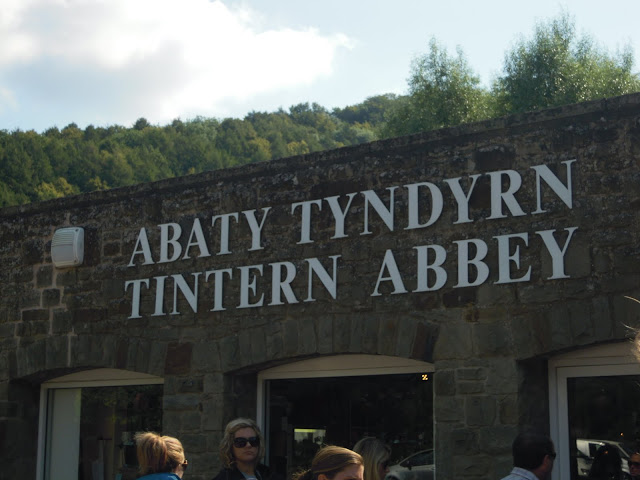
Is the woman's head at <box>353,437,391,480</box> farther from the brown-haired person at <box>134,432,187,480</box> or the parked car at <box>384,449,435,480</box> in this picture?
the parked car at <box>384,449,435,480</box>

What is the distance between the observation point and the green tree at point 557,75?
3178 cm

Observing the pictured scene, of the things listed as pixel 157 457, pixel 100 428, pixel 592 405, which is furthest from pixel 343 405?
pixel 157 457

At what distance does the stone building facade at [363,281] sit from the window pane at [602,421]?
78 mm

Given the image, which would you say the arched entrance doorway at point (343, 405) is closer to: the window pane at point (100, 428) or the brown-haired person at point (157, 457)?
the window pane at point (100, 428)

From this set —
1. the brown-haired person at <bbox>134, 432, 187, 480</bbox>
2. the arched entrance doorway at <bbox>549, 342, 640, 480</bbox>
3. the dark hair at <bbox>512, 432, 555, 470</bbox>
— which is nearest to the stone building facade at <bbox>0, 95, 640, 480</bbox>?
the arched entrance doorway at <bbox>549, 342, 640, 480</bbox>

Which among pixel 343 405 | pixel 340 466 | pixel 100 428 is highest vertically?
pixel 343 405

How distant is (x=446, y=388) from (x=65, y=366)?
4085 millimetres

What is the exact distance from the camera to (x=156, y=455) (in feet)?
16.2

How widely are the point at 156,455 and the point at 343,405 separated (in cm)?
329

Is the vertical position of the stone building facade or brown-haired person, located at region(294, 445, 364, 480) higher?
Result: the stone building facade

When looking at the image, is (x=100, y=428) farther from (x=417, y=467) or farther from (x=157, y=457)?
(x=157, y=457)

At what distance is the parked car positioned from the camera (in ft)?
24.4

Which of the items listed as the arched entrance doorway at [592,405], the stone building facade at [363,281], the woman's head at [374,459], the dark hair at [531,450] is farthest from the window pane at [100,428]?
the dark hair at [531,450]

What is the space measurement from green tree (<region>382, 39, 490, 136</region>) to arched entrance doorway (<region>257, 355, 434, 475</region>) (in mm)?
25189
